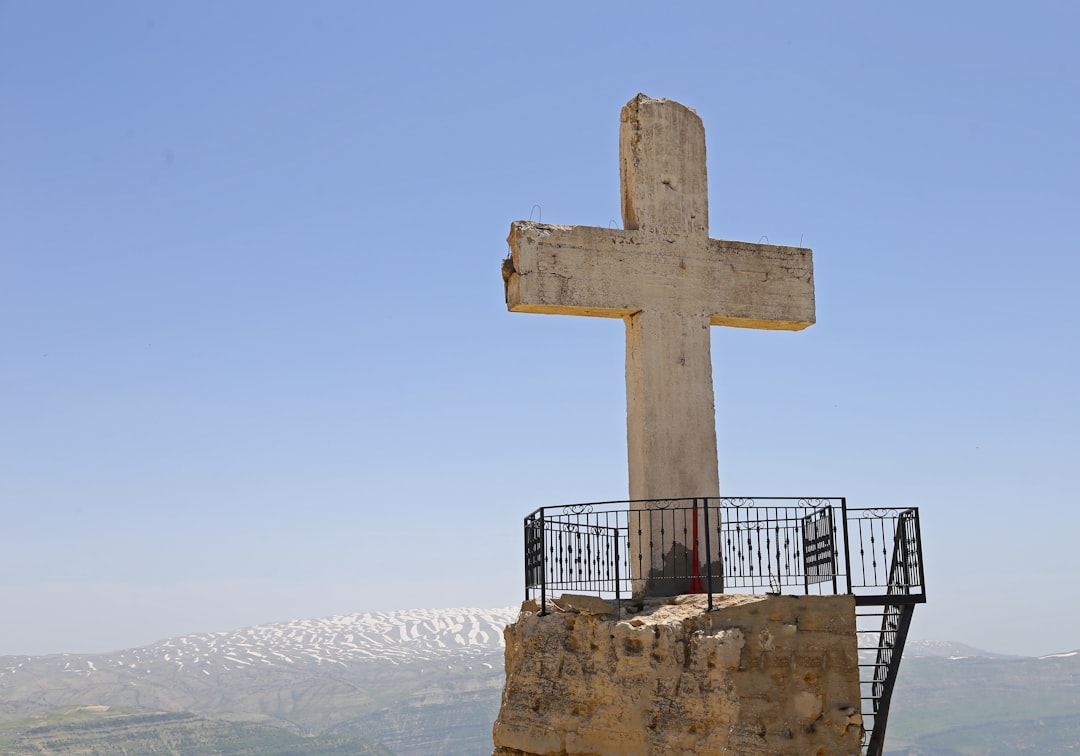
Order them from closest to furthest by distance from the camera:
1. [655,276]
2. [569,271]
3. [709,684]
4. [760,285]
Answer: [709,684] < [569,271] < [655,276] < [760,285]

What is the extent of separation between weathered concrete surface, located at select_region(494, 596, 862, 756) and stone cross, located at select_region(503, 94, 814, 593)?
1.54 meters

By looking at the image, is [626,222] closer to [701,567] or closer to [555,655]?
[701,567]

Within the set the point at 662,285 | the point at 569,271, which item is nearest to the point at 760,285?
the point at 662,285

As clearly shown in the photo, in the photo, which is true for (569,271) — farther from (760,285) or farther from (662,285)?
(760,285)

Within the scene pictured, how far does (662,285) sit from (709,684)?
4.23 meters

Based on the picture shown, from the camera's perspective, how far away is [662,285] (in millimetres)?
11531

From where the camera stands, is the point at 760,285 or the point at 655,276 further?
the point at 760,285

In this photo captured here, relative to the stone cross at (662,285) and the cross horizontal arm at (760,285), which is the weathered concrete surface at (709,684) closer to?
the stone cross at (662,285)

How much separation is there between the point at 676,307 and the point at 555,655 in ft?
12.5

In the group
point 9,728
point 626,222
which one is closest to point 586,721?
point 626,222

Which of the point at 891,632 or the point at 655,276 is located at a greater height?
the point at 655,276

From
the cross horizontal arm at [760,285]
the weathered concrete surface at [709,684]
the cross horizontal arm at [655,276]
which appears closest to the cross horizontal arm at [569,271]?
the cross horizontal arm at [655,276]


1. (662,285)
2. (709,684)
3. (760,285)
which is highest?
(760,285)

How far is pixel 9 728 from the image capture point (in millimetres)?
198625
